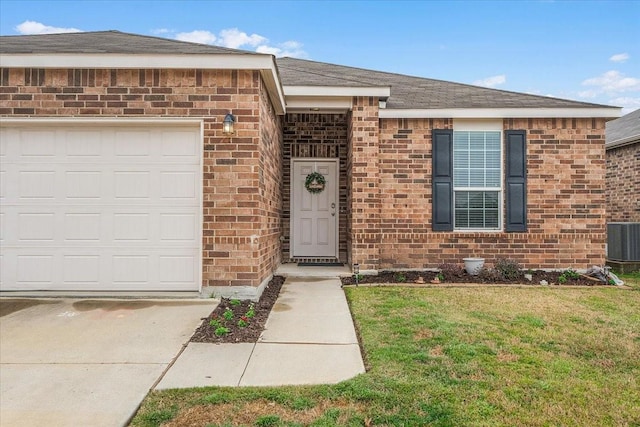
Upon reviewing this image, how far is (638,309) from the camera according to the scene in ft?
16.0

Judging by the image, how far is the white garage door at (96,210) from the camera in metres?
5.13

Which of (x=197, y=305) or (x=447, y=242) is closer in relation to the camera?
(x=197, y=305)

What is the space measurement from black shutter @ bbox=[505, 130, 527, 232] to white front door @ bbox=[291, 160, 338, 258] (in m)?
3.48

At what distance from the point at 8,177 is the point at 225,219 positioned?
2.90 m

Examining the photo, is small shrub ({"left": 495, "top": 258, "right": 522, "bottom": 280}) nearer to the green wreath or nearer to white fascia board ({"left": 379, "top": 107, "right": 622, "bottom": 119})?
white fascia board ({"left": 379, "top": 107, "right": 622, "bottom": 119})

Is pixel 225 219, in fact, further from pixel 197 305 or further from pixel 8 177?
pixel 8 177

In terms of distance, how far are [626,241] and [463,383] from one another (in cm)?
795

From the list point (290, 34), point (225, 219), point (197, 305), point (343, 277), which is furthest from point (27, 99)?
point (290, 34)

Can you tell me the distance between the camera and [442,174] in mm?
7422

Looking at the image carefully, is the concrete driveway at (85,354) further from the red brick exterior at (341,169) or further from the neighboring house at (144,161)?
the red brick exterior at (341,169)

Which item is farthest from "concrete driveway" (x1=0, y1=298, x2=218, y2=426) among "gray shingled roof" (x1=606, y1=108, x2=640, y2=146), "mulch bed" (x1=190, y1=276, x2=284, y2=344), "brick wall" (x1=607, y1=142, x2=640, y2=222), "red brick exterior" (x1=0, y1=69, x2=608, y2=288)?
"gray shingled roof" (x1=606, y1=108, x2=640, y2=146)

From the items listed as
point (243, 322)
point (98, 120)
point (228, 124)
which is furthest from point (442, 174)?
point (98, 120)

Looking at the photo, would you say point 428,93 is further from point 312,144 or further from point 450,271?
point 450,271

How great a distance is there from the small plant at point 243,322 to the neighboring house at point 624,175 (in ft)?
34.1
